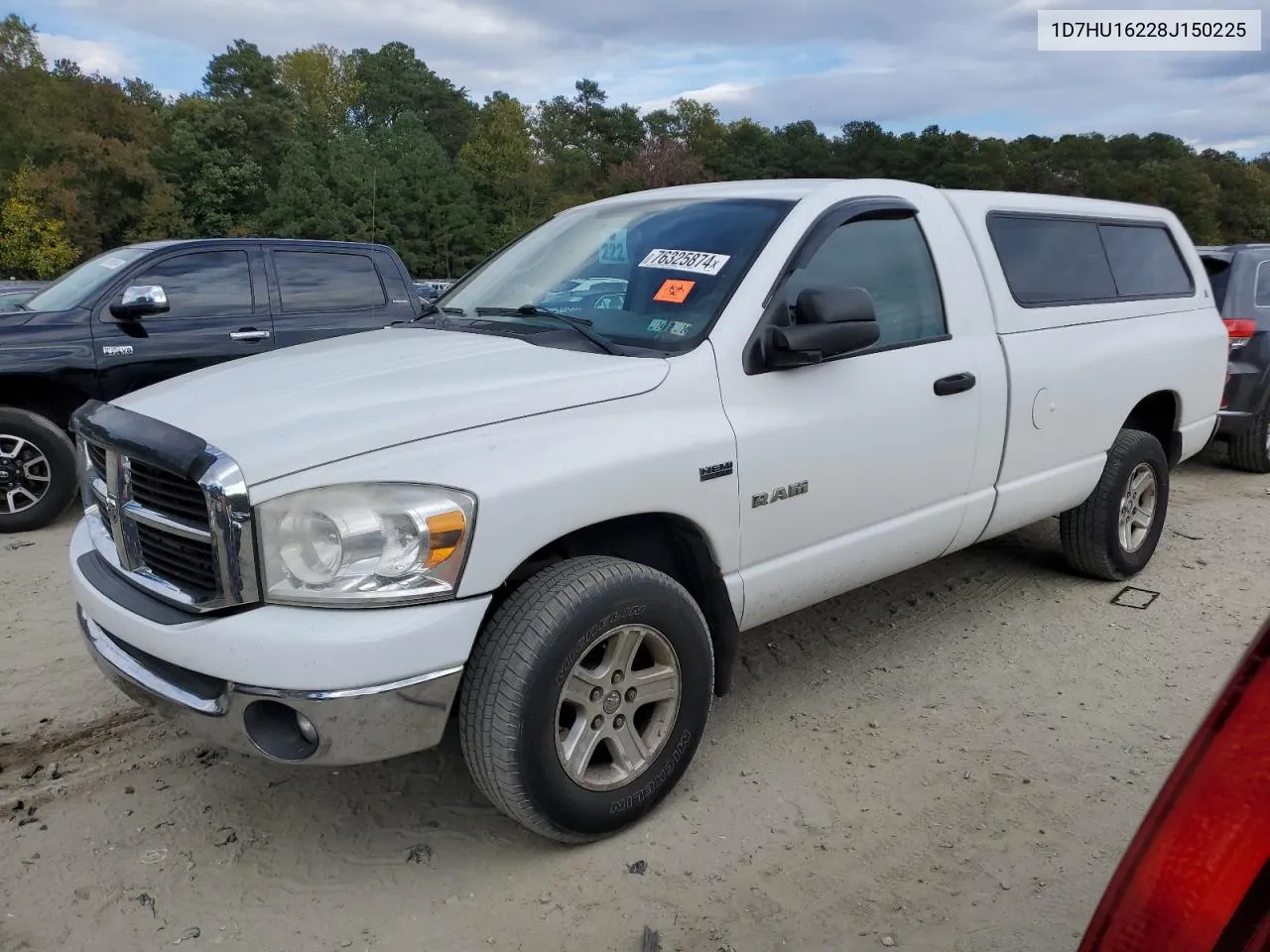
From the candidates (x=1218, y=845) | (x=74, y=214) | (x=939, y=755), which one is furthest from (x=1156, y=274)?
(x=74, y=214)

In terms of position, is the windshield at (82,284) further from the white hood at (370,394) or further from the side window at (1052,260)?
the side window at (1052,260)

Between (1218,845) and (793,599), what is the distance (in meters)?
2.23

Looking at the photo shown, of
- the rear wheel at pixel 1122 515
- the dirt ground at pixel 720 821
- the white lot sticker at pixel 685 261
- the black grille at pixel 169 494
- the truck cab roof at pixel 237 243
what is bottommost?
the dirt ground at pixel 720 821

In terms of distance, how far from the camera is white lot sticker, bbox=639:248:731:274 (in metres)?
3.17

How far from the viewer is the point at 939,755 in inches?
130

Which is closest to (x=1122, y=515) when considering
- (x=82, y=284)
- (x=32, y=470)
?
(x=32, y=470)

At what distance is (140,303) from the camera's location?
5.92 m

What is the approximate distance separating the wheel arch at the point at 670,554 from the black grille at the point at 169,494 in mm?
813

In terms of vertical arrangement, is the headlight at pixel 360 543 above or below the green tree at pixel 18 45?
below

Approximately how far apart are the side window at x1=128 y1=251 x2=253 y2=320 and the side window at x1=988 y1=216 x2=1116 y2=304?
5.14 metres

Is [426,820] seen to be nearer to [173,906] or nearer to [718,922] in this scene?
[173,906]

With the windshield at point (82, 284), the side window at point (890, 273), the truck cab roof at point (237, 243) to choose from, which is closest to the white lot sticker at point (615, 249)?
the side window at point (890, 273)

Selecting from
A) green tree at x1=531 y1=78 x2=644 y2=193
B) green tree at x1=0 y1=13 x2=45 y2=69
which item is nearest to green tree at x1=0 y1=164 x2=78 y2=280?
green tree at x1=0 y1=13 x2=45 y2=69

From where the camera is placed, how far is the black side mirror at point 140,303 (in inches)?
232
